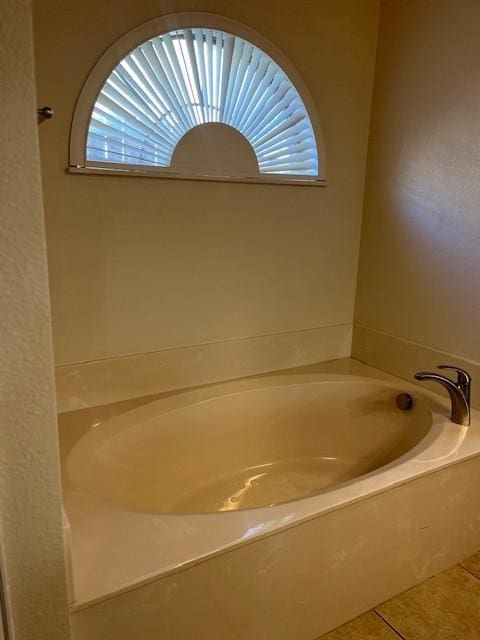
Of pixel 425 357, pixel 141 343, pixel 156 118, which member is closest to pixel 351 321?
pixel 425 357

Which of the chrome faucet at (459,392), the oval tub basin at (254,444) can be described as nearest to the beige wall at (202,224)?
the oval tub basin at (254,444)

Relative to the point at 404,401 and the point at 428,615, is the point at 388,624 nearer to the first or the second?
the point at 428,615

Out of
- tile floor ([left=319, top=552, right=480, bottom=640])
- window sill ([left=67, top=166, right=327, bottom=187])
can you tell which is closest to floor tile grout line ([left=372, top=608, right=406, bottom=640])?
tile floor ([left=319, top=552, right=480, bottom=640])

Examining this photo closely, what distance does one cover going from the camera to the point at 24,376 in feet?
2.60

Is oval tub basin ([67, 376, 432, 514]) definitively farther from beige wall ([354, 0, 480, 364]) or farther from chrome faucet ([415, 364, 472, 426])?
beige wall ([354, 0, 480, 364])

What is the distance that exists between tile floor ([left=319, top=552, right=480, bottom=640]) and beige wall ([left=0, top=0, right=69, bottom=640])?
96 centimetres

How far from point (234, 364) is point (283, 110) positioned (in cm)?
114

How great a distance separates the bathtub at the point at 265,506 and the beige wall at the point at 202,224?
35 centimetres

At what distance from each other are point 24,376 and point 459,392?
1571 mm

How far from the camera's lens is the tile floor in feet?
4.75

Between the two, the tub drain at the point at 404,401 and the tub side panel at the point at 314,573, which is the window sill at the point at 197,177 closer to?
the tub drain at the point at 404,401

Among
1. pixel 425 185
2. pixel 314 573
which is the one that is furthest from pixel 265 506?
pixel 425 185

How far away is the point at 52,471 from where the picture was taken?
86 centimetres

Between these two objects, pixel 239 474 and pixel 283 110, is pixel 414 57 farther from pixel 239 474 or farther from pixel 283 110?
pixel 239 474
